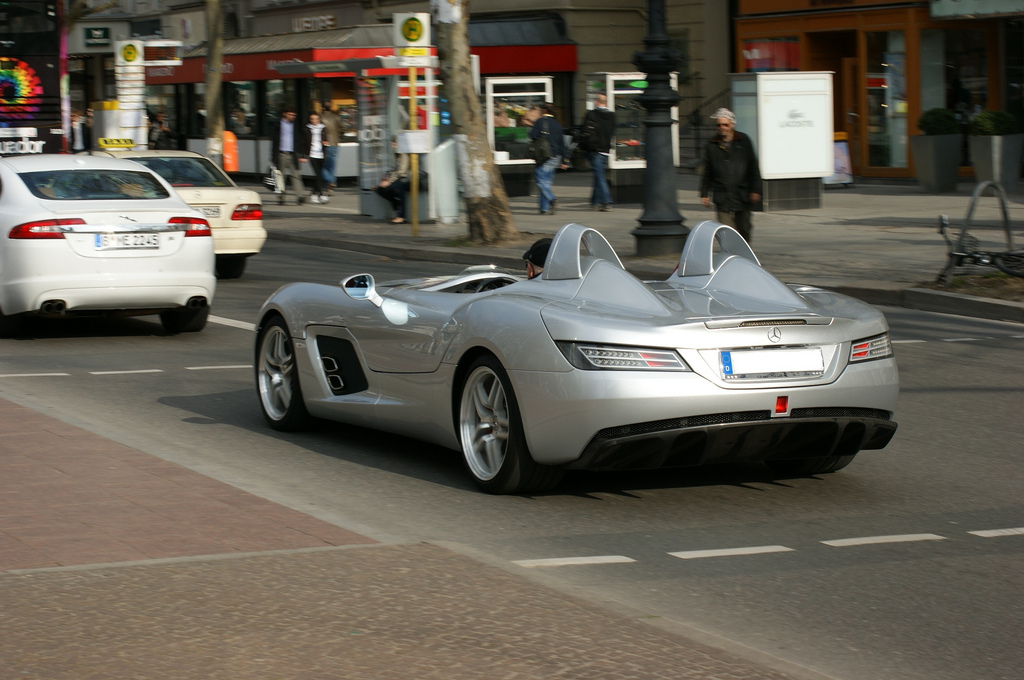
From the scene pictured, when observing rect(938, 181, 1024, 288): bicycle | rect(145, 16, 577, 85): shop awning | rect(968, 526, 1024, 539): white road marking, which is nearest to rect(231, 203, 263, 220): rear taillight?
rect(938, 181, 1024, 288): bicycle

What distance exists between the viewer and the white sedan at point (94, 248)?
1188cm

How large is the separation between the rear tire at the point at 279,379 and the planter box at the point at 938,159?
20.0 meters

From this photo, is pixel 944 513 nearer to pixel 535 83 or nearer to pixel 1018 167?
pixel 1018 167

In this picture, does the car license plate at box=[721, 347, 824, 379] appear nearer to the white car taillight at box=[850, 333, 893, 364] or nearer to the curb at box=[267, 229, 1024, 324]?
the white car taillight at box=[850, 333, 893, 364]

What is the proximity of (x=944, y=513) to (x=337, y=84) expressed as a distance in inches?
1290

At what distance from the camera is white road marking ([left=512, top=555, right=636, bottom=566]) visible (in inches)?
214

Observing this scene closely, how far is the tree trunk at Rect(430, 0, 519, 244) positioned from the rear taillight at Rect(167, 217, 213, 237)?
8372 millimetres

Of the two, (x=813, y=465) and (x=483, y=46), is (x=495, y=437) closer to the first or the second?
(x=813, y=465)

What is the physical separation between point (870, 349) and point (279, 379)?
3463 millimetres

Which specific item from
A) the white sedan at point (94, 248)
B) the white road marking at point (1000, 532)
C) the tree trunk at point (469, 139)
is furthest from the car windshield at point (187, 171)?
the white road marking at point (1000, 532)

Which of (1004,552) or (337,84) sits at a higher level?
(337,84)

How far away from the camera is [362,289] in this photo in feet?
24.9

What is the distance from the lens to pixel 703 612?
15.9ft

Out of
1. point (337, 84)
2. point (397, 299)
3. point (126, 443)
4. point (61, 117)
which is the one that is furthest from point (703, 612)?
point (337, 84)
